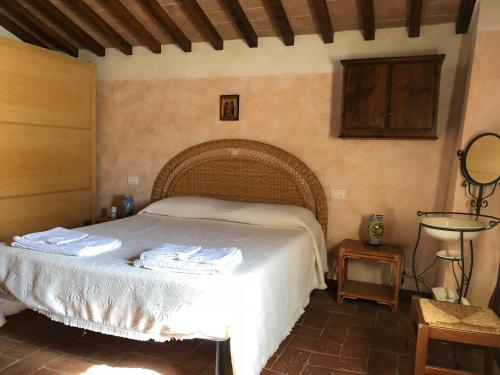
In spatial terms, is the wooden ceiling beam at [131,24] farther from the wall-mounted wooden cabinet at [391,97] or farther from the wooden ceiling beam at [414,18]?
the wooden ceiling beam at [414,18]

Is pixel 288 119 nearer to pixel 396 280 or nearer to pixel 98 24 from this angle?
pixel 396 280

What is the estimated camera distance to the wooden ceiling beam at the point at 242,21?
3.25 meters

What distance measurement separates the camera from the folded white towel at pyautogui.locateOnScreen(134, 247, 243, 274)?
2.00 m

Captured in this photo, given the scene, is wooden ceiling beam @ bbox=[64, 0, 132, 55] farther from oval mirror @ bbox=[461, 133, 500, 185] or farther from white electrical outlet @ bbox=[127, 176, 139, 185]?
oval mirror @ bbox=[461, 133, 500, 185]

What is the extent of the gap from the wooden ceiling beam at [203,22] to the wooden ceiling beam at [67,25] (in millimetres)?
1332

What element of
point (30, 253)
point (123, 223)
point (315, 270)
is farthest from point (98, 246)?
point (315, 270)

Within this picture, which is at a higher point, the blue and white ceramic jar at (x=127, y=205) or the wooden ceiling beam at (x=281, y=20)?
the wooden ceiling beam at (x=281, y=20)

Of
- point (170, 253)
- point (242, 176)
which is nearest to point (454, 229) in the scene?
point (170, 253)

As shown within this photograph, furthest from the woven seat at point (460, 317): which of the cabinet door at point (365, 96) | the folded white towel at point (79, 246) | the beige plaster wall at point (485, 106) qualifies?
the folded white towel at point (79, 246)

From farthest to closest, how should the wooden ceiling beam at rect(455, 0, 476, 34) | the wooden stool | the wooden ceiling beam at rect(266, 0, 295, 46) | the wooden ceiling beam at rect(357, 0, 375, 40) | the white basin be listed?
the wooden ceiling beam at rect(266, 0, 295, 46) < the wooden ceiling beam at rect(357, 0, 375, 40) < the wooden ceiling beam at rect(455, 0, 476, 34) < the white basin < the wooden stool

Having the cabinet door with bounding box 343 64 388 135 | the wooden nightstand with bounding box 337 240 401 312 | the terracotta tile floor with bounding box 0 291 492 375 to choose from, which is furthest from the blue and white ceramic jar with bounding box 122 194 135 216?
the cabinet door with bounding box 343 64 388 135

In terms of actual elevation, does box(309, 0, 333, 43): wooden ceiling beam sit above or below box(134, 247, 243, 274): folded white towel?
above

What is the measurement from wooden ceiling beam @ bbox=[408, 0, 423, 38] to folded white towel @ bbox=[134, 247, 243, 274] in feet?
7.63

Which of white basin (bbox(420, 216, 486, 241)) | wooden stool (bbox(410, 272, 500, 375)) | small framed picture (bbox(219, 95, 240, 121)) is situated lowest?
wooden stool (bbox(410, 272, 500, 375))
